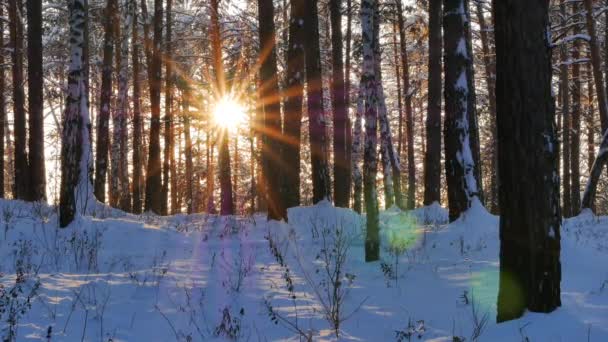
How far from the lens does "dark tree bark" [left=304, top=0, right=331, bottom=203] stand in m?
11.2

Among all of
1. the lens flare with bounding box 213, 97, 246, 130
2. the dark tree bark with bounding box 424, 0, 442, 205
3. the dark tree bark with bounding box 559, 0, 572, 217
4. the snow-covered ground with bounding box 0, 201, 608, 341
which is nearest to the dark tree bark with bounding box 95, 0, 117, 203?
the lens flare with bounding box 213, 97, 246, 130

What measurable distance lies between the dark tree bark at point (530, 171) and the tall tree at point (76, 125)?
7179mm

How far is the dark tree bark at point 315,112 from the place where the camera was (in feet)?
36.7

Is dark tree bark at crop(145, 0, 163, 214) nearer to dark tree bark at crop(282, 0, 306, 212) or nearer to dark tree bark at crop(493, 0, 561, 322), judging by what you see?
dark tree bark at crop(282, 0, 306, 212)

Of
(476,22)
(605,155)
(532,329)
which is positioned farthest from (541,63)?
(476,22)

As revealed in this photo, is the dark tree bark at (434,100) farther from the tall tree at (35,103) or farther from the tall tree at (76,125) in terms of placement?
the tall tree at (35,103)

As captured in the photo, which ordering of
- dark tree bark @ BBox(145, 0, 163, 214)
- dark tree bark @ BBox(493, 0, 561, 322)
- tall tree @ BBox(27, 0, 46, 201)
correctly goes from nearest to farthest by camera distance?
dark tree bark @ BBox(493, 0, 561, 322) → tall tree @ BBox(27, 0, 46, 201) → dark tree bark @ BBox(145, 0, 163, 214)

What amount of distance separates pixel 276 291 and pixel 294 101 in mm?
6242

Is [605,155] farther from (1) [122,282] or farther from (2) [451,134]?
(1) [122,282]

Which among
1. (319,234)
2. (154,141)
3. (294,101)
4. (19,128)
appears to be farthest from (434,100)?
(19,128)

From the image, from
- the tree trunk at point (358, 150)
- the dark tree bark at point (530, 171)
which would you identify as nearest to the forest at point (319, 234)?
the dark tree bark at point (530, 171)

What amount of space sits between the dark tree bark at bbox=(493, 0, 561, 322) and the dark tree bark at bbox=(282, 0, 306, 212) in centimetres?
695

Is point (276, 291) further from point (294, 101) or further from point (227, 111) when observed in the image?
point (227, 111)

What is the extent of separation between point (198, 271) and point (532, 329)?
375 cm
